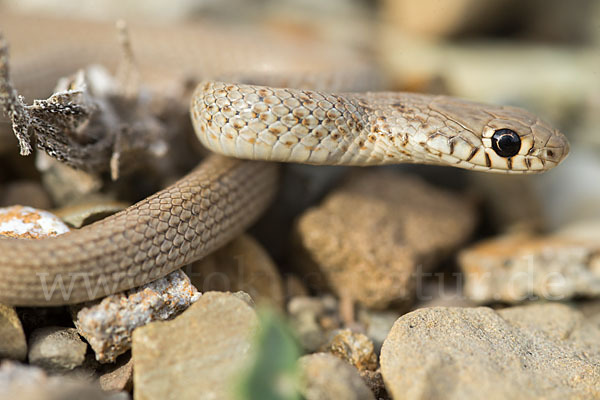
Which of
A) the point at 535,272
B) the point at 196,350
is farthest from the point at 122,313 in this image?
the point at 535,272

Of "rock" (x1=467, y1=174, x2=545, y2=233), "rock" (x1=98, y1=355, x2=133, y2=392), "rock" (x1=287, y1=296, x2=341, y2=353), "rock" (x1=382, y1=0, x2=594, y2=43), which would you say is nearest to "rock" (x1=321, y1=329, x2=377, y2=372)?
"rock" (x1=287, y1=296, x2=341, y2=353)

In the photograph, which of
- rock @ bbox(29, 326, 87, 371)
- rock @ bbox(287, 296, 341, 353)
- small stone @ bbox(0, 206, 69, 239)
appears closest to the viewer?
rock @ bbox(29, 326, 87, 371)

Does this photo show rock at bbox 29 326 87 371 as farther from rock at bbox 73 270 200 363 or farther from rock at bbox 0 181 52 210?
rock at bbox 0 181 52 210

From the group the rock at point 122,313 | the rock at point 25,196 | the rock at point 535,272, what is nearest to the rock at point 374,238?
the rock at point 535,272

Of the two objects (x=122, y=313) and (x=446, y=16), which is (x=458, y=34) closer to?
(x=446, y=16)

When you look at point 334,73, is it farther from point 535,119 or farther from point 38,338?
point 38,338

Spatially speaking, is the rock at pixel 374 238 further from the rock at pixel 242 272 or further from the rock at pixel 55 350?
the rock at pixel 55 350
